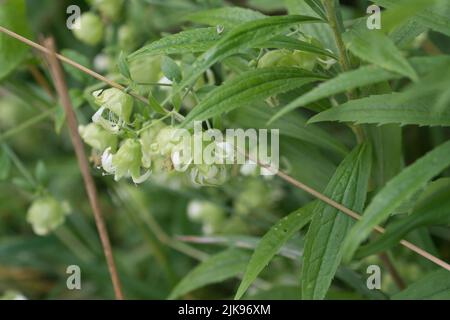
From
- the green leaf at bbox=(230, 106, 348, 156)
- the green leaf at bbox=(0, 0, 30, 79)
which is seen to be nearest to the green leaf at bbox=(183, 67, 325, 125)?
the green leaf at bbox=(230, 106, 348, 156)

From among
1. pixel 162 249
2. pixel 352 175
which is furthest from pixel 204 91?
pixel 162 249

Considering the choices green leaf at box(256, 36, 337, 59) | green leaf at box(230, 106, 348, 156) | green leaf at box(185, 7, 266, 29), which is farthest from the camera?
green leaf at box(230, 106, 348, 156)

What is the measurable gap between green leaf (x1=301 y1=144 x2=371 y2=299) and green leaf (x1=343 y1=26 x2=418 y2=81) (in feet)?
0.81

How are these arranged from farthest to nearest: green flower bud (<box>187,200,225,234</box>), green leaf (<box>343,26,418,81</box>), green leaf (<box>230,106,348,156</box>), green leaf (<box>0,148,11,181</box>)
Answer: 1. green flower bud (<box>187,200,225,234</box>)
2. green leaf (<box>0,148,11,181</box>)
3. green leaf (<box>230,106,348,156</box>)
4. green leaf (<box>343,26,418,81</box>)

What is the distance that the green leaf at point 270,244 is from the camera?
102 centimetres

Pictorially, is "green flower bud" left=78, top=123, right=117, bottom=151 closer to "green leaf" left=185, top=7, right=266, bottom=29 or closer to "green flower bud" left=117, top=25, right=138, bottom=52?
"green leaf" left=185, top=7, right=266, bottom=29

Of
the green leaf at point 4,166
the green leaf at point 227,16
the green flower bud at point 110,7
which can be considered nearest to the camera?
the green leaf at point 227,16

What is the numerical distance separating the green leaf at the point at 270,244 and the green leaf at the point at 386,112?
175 mm

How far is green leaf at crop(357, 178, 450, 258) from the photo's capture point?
981 mm

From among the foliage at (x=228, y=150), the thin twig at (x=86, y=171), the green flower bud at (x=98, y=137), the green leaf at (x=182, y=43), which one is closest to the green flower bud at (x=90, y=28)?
the foliage at (x=228, y=150)

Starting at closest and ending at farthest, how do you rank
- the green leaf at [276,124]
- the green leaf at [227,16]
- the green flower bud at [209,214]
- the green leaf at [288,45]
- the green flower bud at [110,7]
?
1. the green leaf at [288,45]
2. the green leaf at [227,16]
3. the green leaf at [276,124]
4. the green flower bud at [110,7]
5. the green flower bud at [209,214]

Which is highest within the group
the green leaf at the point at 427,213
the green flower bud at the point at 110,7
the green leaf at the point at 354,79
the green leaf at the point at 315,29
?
the green flower bud at the point at 110,7

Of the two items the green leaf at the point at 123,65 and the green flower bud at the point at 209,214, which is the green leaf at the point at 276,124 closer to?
the green leaf at the point at 123,65
